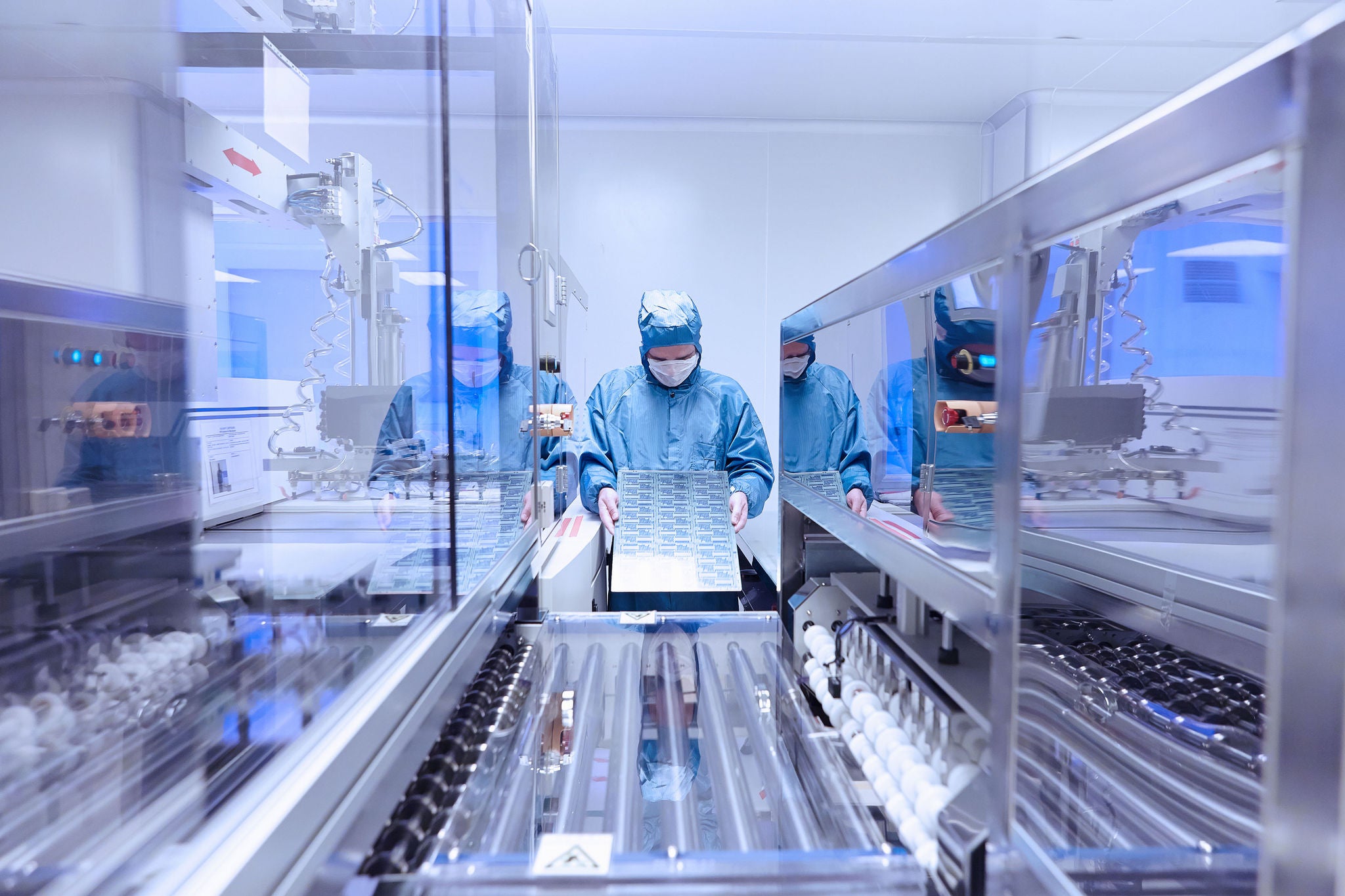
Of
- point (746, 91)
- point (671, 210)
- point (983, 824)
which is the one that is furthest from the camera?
point (671, 210)

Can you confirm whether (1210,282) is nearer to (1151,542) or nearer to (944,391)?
(1151,542)

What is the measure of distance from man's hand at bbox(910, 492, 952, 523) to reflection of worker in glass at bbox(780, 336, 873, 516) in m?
0.19

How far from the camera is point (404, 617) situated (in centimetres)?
94

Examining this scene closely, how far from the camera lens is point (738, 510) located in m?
2.90

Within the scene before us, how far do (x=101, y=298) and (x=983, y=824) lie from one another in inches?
46.2

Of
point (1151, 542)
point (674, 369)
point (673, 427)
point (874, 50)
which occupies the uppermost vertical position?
point (874, 50)

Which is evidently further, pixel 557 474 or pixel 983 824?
pixel 557 474

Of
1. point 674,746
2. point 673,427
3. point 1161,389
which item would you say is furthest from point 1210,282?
point 673,427

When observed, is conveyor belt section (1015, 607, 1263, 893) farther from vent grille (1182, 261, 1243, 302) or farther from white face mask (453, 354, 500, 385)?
white face mask (453, 354, 500, 385)

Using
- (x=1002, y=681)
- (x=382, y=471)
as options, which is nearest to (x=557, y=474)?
(x=382, y=471)

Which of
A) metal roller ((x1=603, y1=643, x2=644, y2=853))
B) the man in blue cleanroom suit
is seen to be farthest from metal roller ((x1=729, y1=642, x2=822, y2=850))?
the man in blue cleanroom suit

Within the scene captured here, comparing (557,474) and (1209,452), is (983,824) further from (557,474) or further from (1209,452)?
(557,474)

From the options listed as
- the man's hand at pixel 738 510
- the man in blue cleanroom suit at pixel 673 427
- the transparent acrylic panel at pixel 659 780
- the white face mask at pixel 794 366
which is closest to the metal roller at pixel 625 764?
the transparent acrylic panel at pixel 659 780

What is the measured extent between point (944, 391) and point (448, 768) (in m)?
0.69
